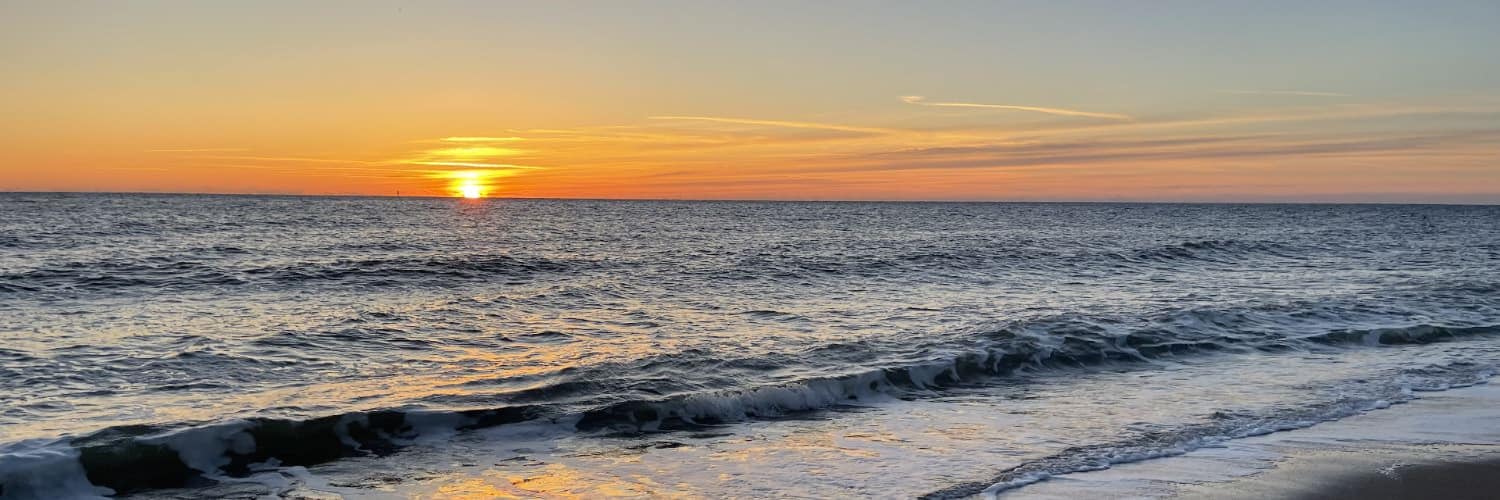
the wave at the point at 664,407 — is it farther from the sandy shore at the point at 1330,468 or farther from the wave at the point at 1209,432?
the sandy shore at the point at 1330,468

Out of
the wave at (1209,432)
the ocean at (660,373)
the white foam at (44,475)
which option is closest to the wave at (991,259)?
the ocean at (660,373)

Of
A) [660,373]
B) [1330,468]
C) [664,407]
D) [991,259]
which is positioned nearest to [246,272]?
[660,373]

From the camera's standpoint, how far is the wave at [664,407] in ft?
26.4

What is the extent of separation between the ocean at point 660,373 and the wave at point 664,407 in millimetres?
40

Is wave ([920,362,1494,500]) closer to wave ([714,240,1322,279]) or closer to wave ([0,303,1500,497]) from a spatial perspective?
wave ([0,303,1500,497])

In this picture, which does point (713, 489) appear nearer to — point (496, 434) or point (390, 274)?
point (496, 434)

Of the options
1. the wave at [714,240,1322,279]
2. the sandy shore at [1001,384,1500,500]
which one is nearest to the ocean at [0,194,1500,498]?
the sandy shore at [1001,384,1500,500]

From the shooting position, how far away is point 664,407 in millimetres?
10320

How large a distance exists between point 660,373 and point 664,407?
5.36 ft

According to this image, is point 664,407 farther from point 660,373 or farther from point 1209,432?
point 1209,432

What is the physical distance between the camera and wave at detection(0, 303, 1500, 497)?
8.05m

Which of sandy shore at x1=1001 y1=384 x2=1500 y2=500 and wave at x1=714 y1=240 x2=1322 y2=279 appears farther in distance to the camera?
wave at x1=714 y1=240 x2=1322 y2=279

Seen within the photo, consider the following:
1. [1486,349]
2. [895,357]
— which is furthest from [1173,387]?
[1486,349]

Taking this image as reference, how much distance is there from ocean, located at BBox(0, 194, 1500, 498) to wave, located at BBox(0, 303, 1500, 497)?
0.13 ft
